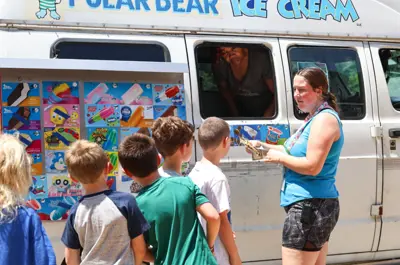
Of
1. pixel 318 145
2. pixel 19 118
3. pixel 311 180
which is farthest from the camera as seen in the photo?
pixel 19 118

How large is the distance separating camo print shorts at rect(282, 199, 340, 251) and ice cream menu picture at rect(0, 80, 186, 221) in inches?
44.3

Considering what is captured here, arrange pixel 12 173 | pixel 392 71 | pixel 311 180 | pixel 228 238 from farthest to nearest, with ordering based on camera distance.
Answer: pixel 392 71, pixel 311 180, pixel 228 238, pixel 12 173

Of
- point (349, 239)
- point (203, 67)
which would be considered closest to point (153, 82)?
point (203, 67)

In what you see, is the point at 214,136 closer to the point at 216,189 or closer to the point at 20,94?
the point at 216,189

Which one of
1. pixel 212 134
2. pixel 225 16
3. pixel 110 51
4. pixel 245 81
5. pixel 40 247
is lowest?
pixel 40 247

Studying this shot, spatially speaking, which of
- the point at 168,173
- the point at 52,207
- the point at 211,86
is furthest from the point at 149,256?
the point at 211,86

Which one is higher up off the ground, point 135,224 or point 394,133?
point 394,133

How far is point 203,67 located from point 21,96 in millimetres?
1432

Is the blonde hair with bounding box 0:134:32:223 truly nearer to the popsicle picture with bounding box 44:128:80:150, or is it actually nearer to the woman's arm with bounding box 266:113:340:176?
the popsicle picture with bounding box 44:128:80:150

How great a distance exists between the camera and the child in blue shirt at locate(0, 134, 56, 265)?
2.37 m

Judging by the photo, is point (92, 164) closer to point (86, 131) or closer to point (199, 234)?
point (199, 234)

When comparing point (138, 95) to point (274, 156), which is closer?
point (274, 156)

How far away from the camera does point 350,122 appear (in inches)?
190

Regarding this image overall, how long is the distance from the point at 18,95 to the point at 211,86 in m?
1.48
